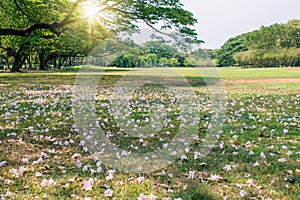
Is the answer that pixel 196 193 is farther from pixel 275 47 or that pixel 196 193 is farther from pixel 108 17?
pixel 275 47

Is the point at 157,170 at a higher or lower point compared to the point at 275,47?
lower

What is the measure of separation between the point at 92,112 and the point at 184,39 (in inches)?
444

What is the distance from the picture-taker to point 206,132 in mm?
5742

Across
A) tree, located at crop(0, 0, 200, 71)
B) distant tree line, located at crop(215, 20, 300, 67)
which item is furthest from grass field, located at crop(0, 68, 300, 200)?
distant tree line, located at crop(215, 20, 300, 67)

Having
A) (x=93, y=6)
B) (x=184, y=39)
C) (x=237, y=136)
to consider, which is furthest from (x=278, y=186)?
(x=184, y=39)

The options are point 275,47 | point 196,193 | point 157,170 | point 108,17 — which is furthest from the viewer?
point 275,47

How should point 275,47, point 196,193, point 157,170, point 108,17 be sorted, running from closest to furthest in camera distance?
point 196,193 < point 157,170 < point 108,17 < point 275,47

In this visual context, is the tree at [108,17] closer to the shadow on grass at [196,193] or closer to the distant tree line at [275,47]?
the shadow on grass at [196,193]

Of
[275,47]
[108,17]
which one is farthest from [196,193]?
[275,47]

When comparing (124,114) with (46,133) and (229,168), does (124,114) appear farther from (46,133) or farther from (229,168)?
(229,168)

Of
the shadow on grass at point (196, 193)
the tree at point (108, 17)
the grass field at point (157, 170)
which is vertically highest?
the tree at point (108, 17)

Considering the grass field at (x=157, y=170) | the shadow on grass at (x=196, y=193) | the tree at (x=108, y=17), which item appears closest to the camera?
the shadow on grass at (x=196, y=193)

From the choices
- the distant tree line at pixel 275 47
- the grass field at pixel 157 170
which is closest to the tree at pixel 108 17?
the grass field at pixel 157 170

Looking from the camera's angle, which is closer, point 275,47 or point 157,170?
point 157,170
